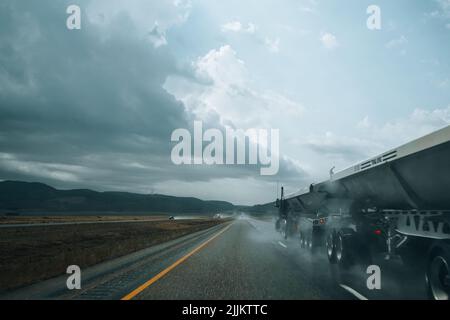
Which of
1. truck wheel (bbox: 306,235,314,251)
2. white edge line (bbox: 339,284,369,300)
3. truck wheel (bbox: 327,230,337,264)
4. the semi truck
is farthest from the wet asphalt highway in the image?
truck wheel (bbox: 306,235,314,251)

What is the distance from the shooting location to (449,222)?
6.47 metres

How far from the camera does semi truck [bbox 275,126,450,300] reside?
253 inches

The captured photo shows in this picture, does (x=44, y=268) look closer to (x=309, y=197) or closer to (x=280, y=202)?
(x=309, y=197)

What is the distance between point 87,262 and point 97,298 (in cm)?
625

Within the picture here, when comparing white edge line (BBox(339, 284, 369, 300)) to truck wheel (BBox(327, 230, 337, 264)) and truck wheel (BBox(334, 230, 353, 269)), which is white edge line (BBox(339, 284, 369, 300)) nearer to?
truck wheel (BBox(334, 230, 353, 269))

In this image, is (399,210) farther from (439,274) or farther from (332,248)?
(332,248)

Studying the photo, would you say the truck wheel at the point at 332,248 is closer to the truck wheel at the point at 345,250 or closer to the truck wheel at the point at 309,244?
the truck wheel at the point at 345,250

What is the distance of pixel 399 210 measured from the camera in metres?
9.48

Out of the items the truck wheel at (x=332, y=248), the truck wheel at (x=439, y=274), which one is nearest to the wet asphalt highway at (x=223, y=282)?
the truck wheel at (x=332, y=248)

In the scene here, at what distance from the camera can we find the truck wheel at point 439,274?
242 inches

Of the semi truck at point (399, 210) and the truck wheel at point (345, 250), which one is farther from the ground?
the semi truck at point (399, 210)

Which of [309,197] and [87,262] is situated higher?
[309,197]
